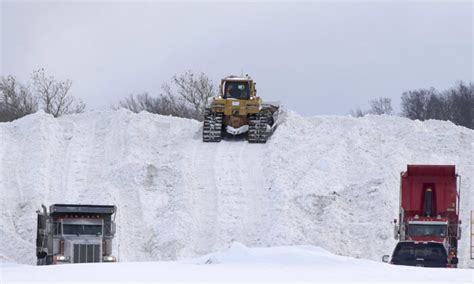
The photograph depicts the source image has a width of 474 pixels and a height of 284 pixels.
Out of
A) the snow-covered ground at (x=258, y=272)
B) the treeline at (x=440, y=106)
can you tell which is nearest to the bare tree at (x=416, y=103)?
the treeline at (x=440, y=106)

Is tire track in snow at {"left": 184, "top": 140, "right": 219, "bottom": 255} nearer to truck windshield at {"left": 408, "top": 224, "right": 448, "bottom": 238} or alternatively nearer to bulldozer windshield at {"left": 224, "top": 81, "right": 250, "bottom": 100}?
bulldozer windshield at {"left": 224, "top": 81, "right": 250, "bottom": 100}

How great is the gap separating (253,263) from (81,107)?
165 ft

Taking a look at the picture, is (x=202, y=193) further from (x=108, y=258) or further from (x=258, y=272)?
(x=258, y=272)

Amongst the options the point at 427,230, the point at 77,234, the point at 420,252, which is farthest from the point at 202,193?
the point at 420,252

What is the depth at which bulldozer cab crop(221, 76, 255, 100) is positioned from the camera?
47.7 meters

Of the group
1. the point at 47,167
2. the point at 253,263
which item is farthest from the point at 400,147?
the point at 253,263

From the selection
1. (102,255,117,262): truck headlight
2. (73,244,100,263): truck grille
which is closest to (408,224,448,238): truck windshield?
(102,255,117,262): truck headlight

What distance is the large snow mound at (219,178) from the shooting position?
36125 mm

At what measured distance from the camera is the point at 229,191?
131 ft

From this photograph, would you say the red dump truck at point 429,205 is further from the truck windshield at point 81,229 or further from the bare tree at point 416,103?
the bare tree at point 416,103

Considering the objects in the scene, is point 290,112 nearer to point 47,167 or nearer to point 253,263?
point 47,167

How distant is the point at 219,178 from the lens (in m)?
41.3

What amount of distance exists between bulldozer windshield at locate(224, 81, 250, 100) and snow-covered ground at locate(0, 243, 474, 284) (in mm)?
23298

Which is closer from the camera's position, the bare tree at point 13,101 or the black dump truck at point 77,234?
the black dump truck at point 77,234
